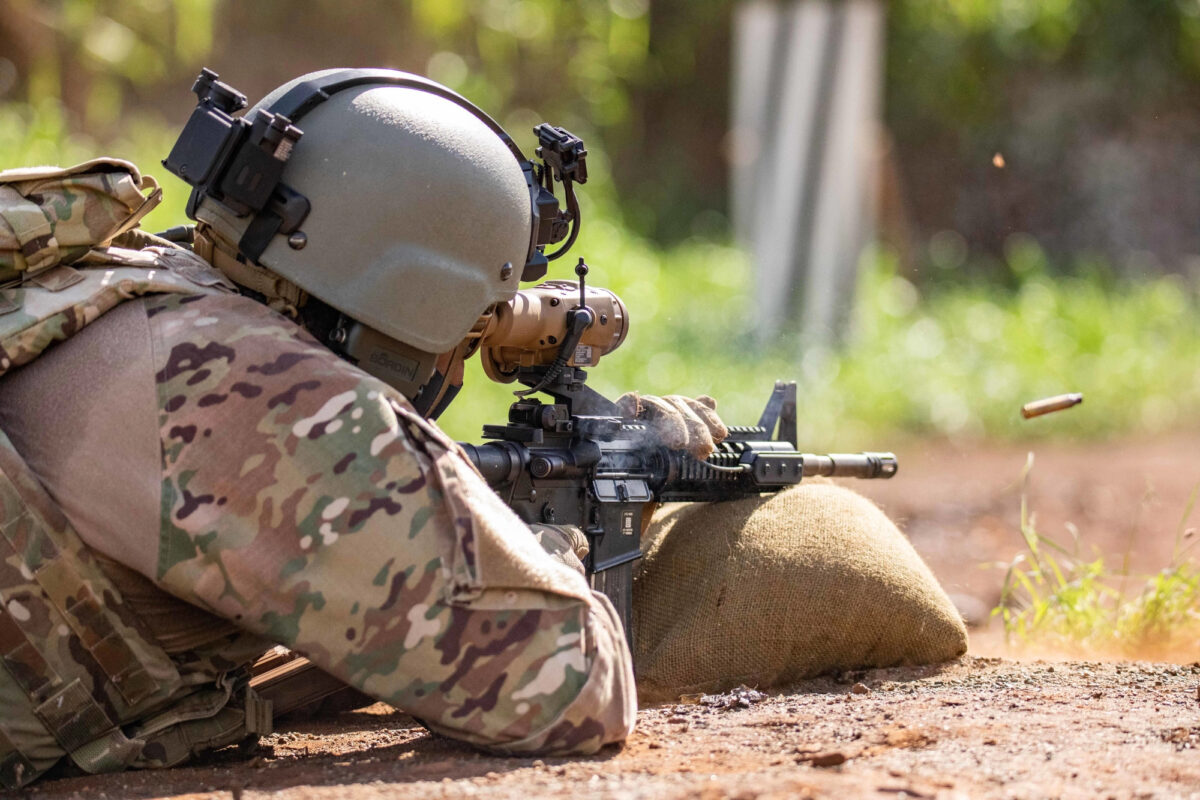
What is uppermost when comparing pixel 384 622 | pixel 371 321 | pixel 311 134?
pixel 311 134

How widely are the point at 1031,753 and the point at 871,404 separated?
6.40 metres

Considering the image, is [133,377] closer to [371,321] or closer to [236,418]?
[236,418]

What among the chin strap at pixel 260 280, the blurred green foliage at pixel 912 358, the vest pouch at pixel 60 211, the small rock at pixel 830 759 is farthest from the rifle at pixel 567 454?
the blurred green foliage at pixel 912 358

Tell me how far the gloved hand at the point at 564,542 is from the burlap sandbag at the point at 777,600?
1.70ft

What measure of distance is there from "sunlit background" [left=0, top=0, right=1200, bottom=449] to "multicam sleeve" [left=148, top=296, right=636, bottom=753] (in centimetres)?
302

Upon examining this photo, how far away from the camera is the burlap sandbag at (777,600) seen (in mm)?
3600

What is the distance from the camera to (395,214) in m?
2.69

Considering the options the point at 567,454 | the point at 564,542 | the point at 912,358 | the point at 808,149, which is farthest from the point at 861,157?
the point at 564,542

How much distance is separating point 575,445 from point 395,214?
93cm

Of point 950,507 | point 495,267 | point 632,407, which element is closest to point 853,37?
point 950,507

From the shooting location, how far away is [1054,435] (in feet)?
30.2

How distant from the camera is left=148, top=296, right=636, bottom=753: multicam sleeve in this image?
2373 mm

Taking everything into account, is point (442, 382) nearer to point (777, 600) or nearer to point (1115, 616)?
point (777, 600)

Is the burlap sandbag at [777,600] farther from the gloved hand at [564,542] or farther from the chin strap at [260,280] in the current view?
the chin strap at [260,280]
